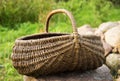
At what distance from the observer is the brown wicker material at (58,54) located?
370 centimetres

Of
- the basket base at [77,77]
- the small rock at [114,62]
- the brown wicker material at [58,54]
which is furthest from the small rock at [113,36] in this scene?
the brown wicker material at [58,54]

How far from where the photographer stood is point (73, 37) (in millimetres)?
3676

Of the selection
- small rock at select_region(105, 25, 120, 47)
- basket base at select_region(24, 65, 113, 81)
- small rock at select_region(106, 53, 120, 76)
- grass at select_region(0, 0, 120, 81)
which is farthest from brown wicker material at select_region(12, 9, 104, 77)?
grass at select_region(0, 0, 120, 81)

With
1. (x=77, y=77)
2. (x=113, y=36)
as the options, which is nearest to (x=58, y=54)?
(x=77, y=77)

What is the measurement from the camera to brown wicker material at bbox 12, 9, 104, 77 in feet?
12.1

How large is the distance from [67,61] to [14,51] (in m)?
0.60

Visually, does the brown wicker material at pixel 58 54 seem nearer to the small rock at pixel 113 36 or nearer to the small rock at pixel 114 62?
the small rock at pixel 114 62

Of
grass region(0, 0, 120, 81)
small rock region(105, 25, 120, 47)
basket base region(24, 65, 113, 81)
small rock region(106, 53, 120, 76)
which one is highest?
grass region(0, 0, 120, 81)

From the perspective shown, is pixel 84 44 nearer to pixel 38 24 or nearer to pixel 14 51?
pixel 14 51

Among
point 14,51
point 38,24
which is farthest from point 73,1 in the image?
point 14,51

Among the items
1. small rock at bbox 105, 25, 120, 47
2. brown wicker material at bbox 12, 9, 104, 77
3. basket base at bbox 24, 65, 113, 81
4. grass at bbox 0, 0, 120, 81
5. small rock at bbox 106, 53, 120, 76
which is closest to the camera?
brown wicker material at bbox 12, 9, 104, 77

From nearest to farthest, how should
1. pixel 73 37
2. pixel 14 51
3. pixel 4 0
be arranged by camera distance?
pixel 73 37, pixel 14 51, pixel 4 0

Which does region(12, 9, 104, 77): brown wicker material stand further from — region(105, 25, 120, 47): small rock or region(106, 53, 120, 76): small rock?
region(105, 25, 120, 47): small rock

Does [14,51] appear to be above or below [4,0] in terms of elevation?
below
